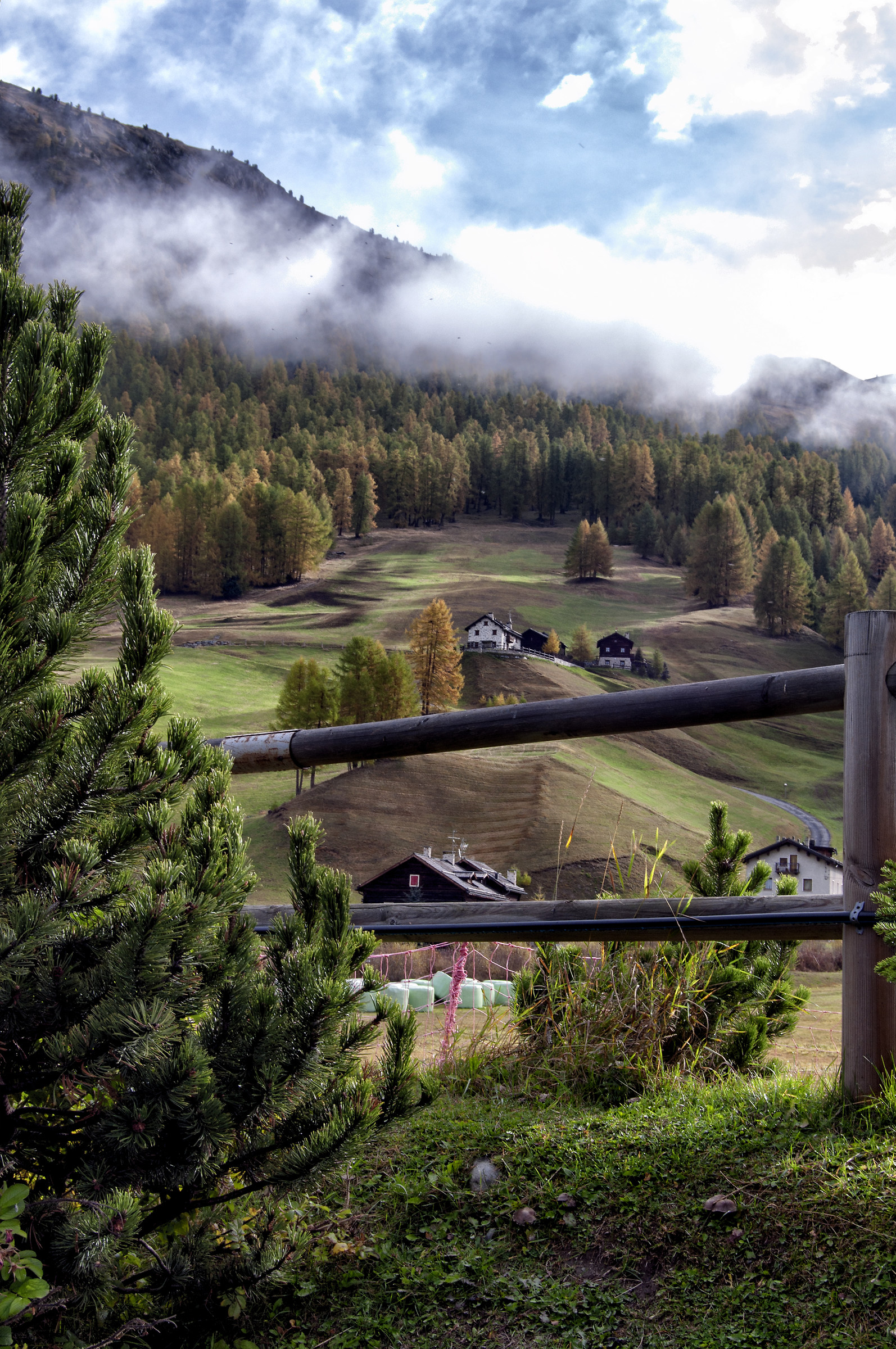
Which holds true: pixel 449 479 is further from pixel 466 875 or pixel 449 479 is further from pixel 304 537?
pixel 466 875

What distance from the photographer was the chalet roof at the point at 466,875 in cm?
Result: 2153

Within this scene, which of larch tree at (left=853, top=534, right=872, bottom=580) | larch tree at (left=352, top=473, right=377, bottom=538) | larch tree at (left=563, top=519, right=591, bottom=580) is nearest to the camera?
larch tree at (left=563, top=519, right=591, bottom=580)

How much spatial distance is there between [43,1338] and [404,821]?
31.9 meters

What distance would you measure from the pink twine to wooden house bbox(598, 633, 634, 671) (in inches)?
2530

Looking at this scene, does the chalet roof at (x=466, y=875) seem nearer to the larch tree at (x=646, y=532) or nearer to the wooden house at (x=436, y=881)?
the wooden house at (x=436, y=881)

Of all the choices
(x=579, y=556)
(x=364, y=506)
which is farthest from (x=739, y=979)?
(x=364, y=506)

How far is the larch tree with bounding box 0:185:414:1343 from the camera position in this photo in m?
1.59

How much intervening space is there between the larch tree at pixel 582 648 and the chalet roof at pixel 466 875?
41.3 meters

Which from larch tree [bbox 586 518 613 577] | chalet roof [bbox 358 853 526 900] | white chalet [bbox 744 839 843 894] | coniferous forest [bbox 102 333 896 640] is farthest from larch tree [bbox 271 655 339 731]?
larch tree [bbox 586 518 613 577]

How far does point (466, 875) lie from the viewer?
21828 millimetres

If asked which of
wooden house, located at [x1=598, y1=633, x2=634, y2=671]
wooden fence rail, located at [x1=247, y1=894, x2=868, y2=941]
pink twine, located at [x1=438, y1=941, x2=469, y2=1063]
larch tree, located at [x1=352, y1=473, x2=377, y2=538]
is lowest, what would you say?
wooden house, located at [x1=598, y1=633, x2=634, y2=671]

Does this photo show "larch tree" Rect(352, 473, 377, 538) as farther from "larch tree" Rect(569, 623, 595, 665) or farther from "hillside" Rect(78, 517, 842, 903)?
"larch tree" Rect(569, 623, 595, 665)

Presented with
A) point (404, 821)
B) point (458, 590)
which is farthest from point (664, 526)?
point (404, 821)

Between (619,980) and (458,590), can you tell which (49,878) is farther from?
(458,590)
